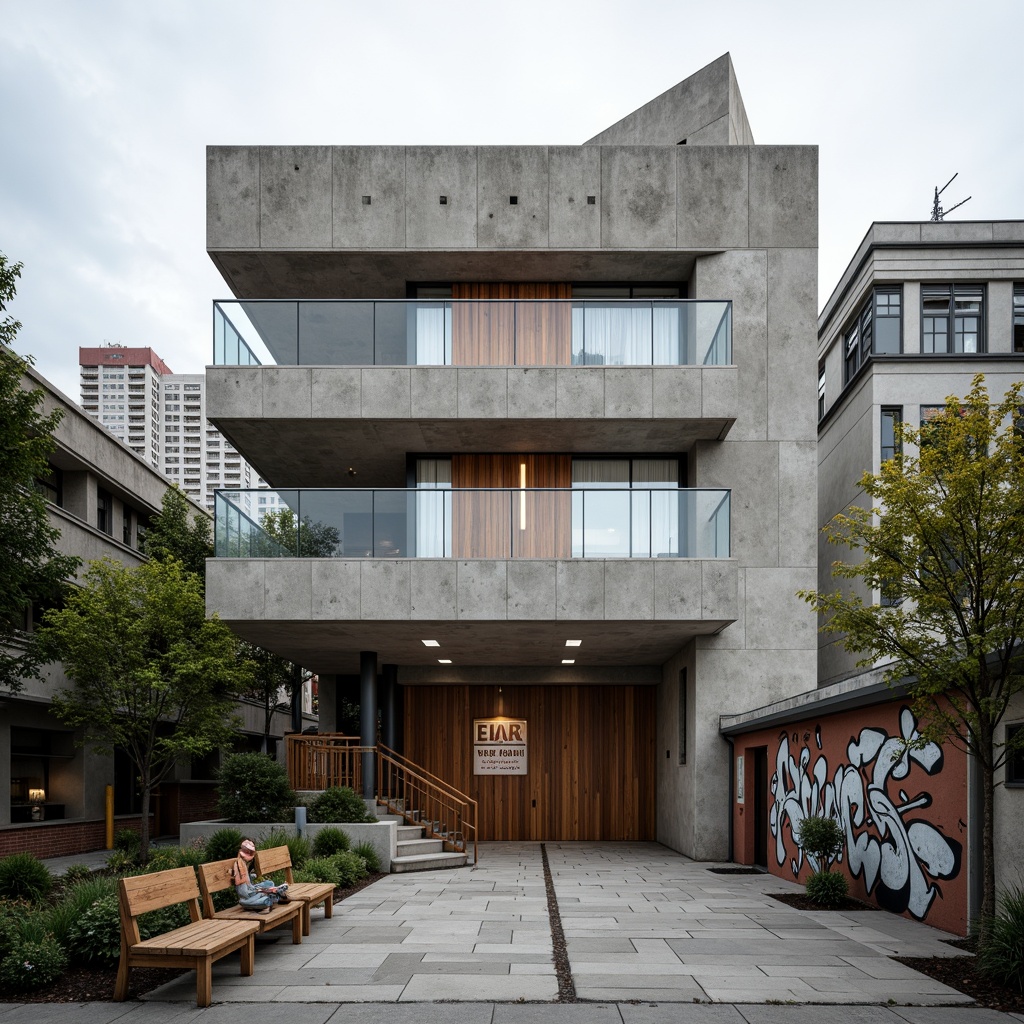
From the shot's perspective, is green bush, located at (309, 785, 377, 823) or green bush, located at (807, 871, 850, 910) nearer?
green bush, located at (807, 871, 850, 910)

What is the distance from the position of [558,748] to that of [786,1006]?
54.2 ft

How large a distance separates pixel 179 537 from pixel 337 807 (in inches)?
563

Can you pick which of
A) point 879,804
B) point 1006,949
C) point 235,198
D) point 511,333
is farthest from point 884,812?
point 235,198

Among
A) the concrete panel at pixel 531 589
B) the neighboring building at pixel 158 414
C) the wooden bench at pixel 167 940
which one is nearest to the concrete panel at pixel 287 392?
the concrete panel at pixel 531 589

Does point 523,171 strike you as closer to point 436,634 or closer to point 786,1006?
point 436,634

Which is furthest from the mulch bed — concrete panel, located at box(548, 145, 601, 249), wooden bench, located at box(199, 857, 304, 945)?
concrete panel, located at box(548, 145, 601, 249)

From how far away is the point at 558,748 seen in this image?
24.5 meters

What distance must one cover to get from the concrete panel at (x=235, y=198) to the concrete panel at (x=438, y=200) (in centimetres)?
311

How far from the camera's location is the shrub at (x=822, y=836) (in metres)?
13.9

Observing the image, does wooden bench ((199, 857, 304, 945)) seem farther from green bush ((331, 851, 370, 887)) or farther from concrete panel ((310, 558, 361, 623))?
concrete panel ((310, 558, 361, 623))

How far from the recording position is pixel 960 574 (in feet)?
32.5

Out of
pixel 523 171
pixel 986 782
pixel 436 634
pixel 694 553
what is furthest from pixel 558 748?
pixel 986 782

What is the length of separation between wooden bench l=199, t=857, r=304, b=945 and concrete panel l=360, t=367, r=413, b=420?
10.1 m

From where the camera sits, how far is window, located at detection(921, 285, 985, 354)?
89.8 ft
